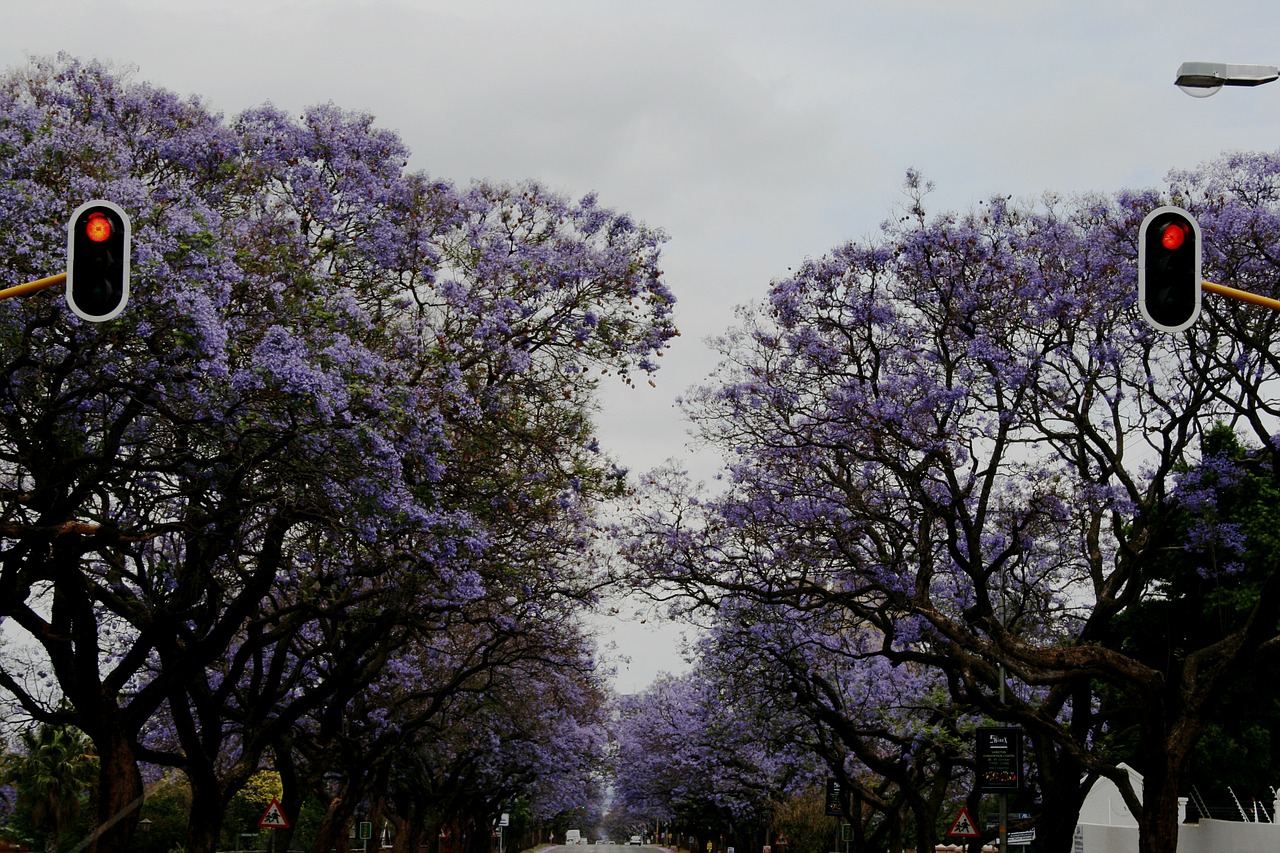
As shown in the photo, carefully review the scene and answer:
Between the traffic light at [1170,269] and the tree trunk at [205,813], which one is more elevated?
the traffic light at [1170,269]

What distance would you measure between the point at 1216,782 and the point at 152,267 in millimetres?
29664

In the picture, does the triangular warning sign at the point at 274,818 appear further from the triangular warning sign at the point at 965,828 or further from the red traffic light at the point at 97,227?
the red traffic light at the point at 97,227

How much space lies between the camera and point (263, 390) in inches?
603

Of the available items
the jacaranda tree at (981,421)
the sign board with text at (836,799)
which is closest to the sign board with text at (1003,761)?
the jacaranda tree at (981,421)

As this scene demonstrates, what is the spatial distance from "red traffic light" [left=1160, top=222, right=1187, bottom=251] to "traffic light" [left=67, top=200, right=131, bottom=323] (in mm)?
5879

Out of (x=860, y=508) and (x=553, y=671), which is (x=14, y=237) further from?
(x=553, y=671)

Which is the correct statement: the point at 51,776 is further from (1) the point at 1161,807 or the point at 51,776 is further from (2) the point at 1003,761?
(1) the point at 1161,807

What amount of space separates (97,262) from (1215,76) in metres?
6.60

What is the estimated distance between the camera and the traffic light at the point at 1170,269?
8312mm

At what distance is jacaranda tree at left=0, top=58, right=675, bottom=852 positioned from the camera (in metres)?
14.7

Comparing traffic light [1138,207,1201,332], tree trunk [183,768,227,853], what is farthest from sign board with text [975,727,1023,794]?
traffic light [1138,207,1201,332]

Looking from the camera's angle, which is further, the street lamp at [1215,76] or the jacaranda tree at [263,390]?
the jacaranda tree at [263,390]

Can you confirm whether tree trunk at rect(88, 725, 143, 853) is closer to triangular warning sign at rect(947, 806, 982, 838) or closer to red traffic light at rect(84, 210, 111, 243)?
red traffic light at rect(84, 210, 111, 243)

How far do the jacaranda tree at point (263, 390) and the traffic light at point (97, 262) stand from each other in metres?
5.49
